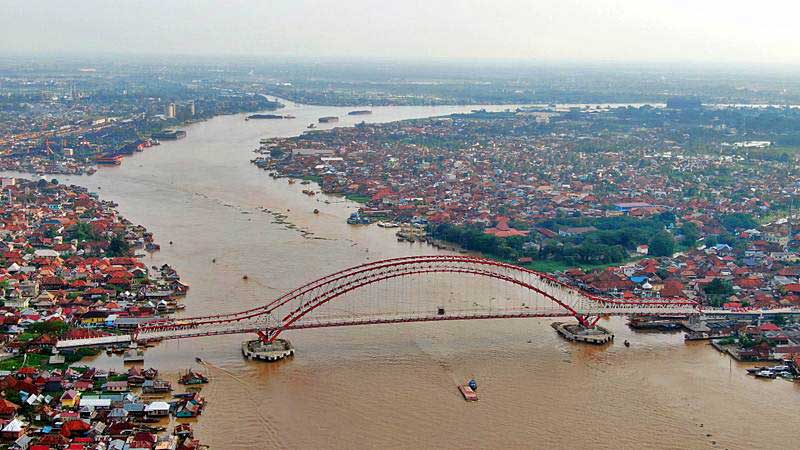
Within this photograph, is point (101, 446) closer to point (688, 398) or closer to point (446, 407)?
point (446, 407)

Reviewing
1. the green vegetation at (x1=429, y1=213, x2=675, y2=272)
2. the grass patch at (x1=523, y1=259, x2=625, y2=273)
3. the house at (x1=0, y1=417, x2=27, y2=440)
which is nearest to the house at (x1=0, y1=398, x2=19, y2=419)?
the house at (x1=0, y1=417, x2=27, y2=440)

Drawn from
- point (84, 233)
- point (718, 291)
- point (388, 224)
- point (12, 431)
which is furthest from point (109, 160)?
point (12, 431)

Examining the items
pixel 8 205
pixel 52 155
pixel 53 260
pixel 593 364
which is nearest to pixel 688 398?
pixel 593 364

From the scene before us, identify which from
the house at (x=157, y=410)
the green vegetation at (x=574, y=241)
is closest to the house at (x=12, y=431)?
the house at (x=157, y=410)

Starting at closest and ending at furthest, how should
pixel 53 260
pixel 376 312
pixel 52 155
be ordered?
pixel 376 312, pixel 53 260, pixel 52 155

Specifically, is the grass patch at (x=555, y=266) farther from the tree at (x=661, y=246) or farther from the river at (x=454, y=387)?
the river at (x=454, y=387)

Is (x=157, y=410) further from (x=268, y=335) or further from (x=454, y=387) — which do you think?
(x=454, y=387)
